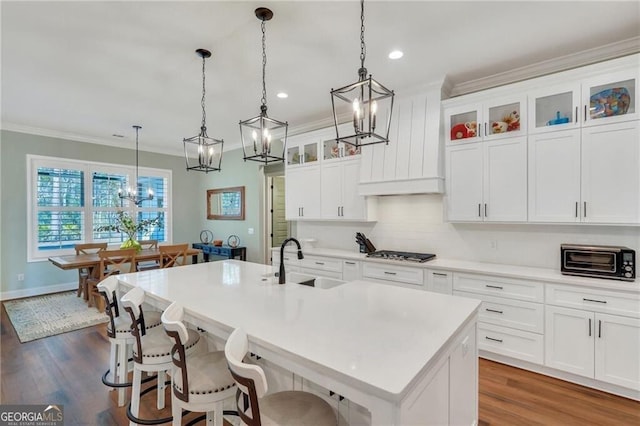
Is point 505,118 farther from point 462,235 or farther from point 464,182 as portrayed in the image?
point 462,235

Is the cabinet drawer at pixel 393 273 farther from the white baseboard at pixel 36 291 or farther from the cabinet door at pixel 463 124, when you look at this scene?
the white baseboard at pixel 36 291

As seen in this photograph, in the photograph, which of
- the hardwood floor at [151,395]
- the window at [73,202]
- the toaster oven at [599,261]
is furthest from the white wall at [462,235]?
the window at [73,202]

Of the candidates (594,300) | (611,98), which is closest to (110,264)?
(594,300)

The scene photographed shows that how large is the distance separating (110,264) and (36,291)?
2027 mm

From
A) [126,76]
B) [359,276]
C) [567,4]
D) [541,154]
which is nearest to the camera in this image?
[567,4]

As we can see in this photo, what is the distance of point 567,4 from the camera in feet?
7.25

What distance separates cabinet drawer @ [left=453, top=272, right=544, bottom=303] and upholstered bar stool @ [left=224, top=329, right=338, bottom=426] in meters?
2.30

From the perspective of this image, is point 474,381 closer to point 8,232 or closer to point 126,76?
point 126,76

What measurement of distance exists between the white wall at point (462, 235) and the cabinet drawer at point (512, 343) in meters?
0.76

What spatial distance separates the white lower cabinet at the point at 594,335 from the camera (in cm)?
239

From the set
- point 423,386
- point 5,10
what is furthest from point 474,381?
point 5,10

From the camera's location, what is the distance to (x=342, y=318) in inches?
64.0

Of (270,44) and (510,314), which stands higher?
(270,44)

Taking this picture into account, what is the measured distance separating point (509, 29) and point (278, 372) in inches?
121
